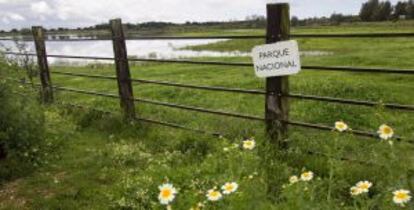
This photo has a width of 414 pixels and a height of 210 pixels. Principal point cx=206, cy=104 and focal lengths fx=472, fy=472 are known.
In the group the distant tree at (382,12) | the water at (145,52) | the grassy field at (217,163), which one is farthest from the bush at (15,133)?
the distant tree at (382,12)

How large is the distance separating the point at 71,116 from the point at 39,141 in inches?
80.2

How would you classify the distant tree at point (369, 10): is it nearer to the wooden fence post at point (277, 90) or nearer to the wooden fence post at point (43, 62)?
the wooden fence post at point (43, 62)

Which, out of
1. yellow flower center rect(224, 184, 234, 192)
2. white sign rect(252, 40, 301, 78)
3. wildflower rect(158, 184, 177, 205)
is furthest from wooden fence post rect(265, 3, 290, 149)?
wildflower rect(158, 184, 177, 205)

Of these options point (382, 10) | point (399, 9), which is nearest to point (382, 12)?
point (382, 10)

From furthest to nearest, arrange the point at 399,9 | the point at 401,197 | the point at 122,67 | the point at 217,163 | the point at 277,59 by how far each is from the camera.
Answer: the point at 399,9, the point at 122,67, the point at 277,59, the point at 217,163, the point at 401,197

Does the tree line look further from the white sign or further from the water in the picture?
the white sign

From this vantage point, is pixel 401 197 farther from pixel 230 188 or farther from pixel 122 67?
pixel 122 67

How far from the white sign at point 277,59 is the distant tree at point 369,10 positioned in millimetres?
58557

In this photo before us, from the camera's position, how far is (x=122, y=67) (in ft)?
22.7

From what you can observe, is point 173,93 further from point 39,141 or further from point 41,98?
point 39,141

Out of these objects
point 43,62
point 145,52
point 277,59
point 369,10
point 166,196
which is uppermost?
point 277,59

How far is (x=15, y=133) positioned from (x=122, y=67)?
1.91 metres

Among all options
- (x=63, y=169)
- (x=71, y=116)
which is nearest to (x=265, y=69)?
(x=63, y=169)

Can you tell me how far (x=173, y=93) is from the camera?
10.6 m
